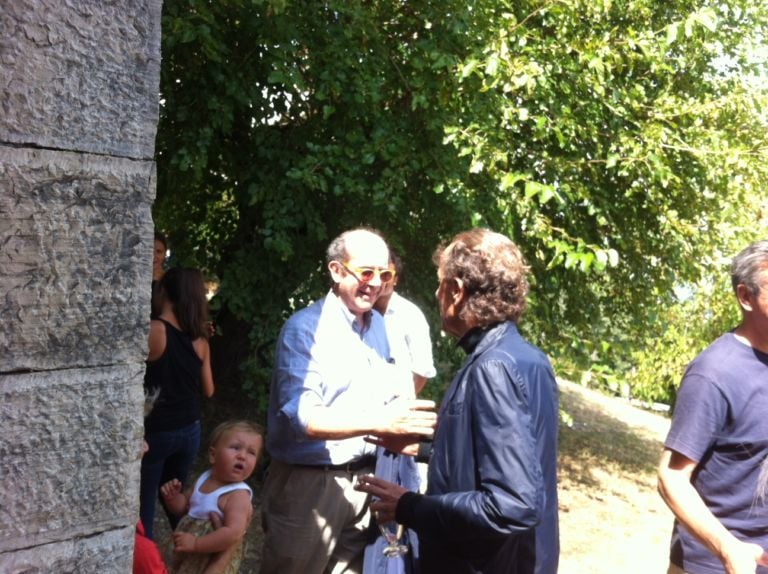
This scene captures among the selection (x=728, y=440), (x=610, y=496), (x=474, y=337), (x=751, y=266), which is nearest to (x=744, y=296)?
(x=751, y=266)

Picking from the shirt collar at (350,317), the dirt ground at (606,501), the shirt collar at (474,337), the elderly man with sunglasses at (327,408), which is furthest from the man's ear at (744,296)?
the dirt ground at (606,501)

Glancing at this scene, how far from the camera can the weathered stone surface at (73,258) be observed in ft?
5.38

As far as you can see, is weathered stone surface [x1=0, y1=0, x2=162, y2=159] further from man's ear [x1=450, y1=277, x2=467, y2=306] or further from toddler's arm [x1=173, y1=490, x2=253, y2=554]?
toddler's arm [x1=173, y1=490, x2=253, y2=554]

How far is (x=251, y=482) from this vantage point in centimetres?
705

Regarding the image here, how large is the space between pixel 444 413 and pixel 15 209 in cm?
141

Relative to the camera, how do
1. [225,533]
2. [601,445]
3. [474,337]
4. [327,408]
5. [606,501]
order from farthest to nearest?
[601,445] < [606,501] < [225,533] < [327,408] < [474,337]

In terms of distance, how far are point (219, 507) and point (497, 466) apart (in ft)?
4.55

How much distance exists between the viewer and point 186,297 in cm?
447

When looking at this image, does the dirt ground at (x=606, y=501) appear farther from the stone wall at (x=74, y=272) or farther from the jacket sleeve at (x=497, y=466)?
the stone wall at (x=74, y=272)

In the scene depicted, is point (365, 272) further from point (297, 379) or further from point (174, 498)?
point (174, 498)

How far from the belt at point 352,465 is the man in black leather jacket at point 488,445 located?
522 millimetres

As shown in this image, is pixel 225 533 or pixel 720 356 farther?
pixel 225 533

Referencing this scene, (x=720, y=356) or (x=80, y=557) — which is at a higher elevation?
(x=720, y=356)

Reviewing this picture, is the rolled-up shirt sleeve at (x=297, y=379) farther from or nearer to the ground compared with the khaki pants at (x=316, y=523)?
farther from the ground
